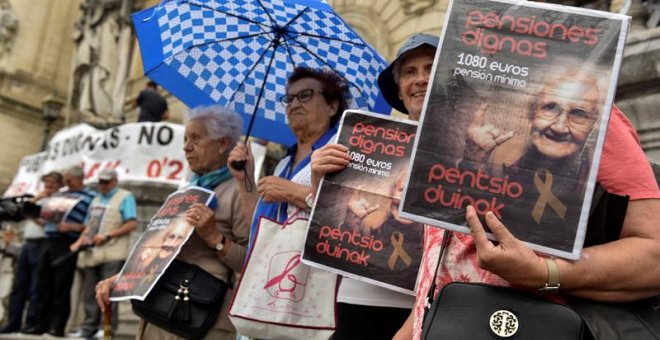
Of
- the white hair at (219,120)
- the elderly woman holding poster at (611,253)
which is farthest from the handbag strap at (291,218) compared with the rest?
the elderly woman holding poster at (611,253)

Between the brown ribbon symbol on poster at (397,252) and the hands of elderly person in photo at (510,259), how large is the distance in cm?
76

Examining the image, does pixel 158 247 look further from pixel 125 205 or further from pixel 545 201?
pixel 125 205

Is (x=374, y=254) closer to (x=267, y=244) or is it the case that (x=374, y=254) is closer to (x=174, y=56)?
(x=267, y=244)

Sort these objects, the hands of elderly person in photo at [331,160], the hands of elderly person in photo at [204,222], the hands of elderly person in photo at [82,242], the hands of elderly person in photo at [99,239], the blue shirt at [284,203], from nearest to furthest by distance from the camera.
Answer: the hands of elderly person in photo at [331,160], the blue shirt at [284,203], the hands of elderly person in photo at [204,222], the hands of elderly person in photo at [99,239], the hands of elderly person in photo at [82,242]

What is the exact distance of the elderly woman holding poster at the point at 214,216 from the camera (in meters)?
2.90

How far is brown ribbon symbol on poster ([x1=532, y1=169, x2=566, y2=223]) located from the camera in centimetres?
134

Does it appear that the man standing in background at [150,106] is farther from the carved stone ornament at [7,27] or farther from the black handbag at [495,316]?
the carved stone ornament at [7,27]

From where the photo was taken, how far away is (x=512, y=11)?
Answer: 149 cm

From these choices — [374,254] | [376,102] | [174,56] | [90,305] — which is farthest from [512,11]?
[90,305]

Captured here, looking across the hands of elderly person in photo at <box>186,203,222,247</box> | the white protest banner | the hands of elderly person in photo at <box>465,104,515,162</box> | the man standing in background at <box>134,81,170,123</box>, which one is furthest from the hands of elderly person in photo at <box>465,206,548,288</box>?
the man standing in background at <box>134,81,170,123</box>

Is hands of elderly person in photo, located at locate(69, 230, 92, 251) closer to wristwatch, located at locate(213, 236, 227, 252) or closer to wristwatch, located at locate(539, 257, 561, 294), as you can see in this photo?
wristwatch, located at locate(213, 236, 227, 252)

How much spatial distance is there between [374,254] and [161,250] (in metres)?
1.20

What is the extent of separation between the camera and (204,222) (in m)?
2.86

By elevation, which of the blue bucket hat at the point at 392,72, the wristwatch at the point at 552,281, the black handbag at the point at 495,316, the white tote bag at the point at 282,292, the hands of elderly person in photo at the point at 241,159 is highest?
the blue bucket hat at the point at 392,72
